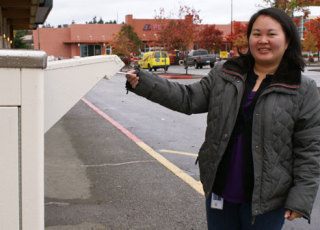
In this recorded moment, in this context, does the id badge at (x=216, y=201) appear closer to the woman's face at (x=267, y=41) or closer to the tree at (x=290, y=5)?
the woman's face at (x=267, y=41)

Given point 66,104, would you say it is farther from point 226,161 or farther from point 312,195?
point 312,195

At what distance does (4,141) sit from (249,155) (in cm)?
116

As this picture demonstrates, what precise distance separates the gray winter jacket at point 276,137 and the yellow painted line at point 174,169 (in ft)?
10.7

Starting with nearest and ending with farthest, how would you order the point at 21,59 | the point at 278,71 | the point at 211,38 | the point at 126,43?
1. the point at 21,59
2. the point at 278,71
3. the point at 126,43
4. the point at 211,38

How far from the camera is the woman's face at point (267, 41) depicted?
8.70 ft

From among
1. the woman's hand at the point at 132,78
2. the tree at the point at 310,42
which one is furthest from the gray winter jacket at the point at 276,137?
the tree at the point at 310,42

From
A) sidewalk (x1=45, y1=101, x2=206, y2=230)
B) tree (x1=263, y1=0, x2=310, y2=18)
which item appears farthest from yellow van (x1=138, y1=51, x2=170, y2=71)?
sidewalk (x1=45, y1=101, x2=206, y2=230)

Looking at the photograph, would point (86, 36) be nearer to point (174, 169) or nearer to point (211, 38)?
point (211, 38)

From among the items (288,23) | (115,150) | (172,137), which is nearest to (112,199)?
(115,150)

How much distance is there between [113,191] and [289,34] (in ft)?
12.2

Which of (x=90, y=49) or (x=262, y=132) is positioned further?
(x=90, y=49)

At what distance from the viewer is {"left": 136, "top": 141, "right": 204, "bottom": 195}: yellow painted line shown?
6189mm

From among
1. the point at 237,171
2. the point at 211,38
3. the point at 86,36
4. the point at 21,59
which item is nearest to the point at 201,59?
the point at 211,38

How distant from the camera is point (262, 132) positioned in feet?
8.39
